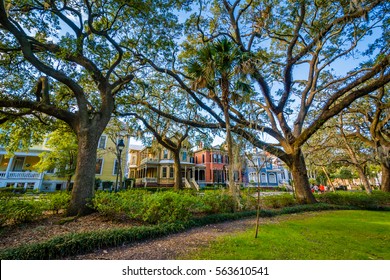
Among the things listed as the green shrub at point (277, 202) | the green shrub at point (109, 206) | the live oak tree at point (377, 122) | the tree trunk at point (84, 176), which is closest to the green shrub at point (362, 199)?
the live oak tree at point (377, 122)

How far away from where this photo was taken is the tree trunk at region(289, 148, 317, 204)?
11.6 meters

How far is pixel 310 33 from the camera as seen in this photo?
35.5 ft

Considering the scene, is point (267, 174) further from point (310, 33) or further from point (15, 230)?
point (15, 230)

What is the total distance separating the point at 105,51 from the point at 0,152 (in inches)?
833

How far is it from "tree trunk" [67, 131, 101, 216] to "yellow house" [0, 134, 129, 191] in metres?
11.0

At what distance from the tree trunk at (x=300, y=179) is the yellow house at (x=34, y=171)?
15728mm

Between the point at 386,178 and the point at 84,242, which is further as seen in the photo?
the point at 386,178

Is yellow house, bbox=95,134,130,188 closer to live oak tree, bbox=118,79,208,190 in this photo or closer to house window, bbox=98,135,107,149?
house window, bbox=98,135,107,149

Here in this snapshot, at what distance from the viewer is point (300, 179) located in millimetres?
11711

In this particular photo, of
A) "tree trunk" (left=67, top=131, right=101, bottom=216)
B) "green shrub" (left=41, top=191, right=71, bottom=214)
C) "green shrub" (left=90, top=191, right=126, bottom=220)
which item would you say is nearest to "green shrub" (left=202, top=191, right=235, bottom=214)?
"green shrub" (left=90, top=191, right=126, bottom=220)

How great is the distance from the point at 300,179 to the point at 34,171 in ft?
88.4

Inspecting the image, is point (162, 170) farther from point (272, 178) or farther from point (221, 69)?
point (272, 178)

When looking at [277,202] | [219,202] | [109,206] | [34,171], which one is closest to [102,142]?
[34,171]
